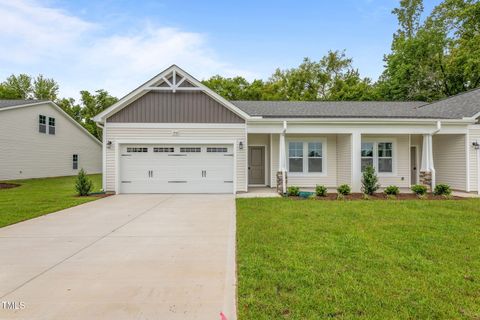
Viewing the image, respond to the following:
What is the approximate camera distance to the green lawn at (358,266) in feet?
8.75

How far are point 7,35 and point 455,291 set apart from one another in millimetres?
23838

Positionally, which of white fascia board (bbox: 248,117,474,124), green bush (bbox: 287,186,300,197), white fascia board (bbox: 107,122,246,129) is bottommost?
green bush (bbox: 287,186,300,197)

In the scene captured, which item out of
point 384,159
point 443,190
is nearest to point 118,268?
point 443,190

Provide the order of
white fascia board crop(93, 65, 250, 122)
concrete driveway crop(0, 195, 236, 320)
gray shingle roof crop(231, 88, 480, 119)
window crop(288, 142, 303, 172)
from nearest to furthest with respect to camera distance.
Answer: concrete driveway crop(0, 195, 236, 320) < white fascia board crop(93, 65, 250, 122) < gray shingle roof crop(231, 88, 480, 119) < window crop(288, 142, 303, 172)

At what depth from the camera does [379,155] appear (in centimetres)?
1310

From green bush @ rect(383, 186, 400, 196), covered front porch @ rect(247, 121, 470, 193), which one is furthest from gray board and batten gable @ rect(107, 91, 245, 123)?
green bush @ rect(383, 186, 400, 196)

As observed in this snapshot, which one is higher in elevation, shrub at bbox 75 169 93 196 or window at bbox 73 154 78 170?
window at bbox 73 154 78 170

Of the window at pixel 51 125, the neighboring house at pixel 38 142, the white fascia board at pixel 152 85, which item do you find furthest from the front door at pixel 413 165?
the window at pixel 51 125

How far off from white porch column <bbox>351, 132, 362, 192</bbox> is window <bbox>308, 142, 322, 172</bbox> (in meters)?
1.72

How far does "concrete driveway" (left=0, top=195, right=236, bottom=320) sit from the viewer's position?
277 centimetres

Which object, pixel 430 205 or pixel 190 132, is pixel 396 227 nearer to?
pixel 430 205

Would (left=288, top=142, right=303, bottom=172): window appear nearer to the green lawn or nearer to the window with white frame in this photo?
the window with white frame

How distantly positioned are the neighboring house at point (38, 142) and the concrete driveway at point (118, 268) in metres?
14.2

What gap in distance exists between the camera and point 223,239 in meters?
5.11
